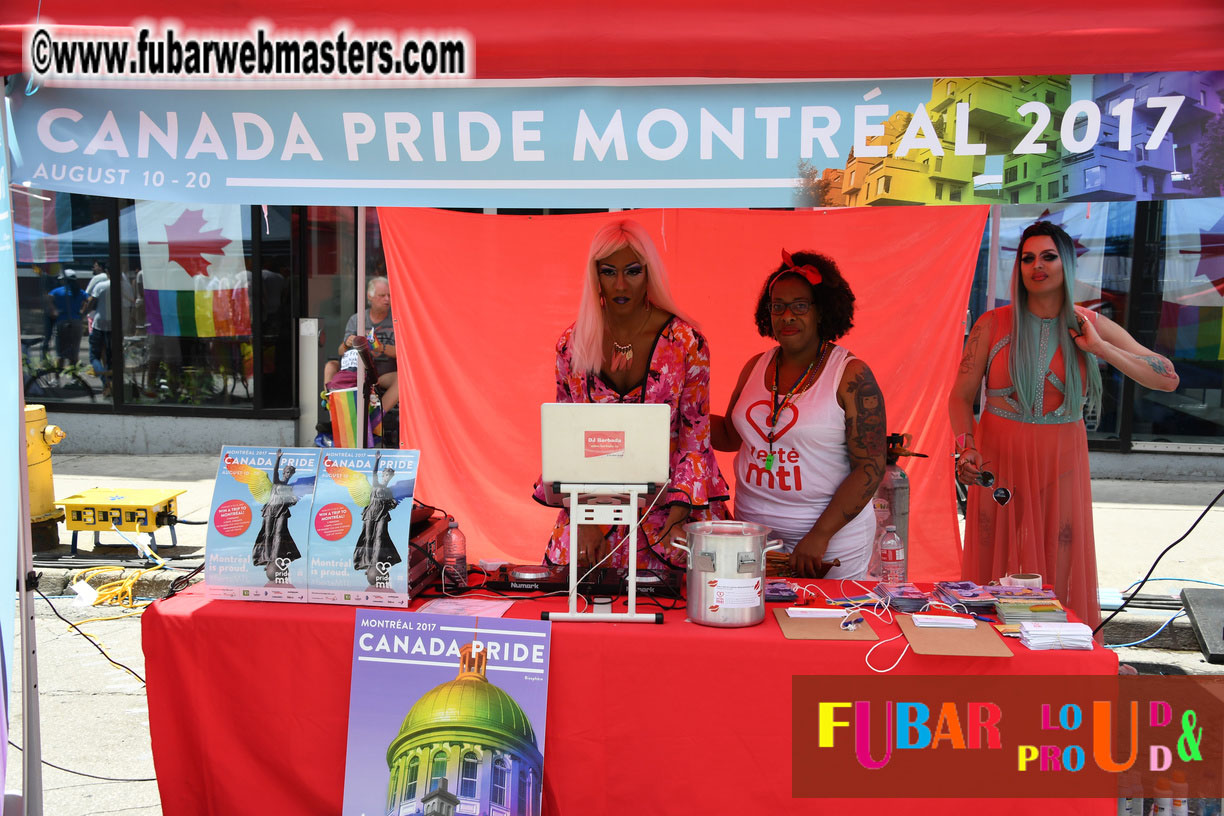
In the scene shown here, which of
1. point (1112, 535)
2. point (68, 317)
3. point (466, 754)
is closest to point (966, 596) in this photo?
point (466, 754)

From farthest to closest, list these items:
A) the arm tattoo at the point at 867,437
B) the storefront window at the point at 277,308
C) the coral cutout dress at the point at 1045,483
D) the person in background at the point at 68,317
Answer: the person in background at the point at 68,317, the storefront window at the point at 277,308, the coral cutout dress at the point at 1045,483, the arm tattoo at the point at 867,437

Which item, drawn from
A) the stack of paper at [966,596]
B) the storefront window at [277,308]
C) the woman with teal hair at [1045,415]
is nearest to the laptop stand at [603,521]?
the stack of paper at [966,596]

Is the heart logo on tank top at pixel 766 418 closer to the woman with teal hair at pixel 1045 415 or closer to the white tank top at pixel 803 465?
the white tank top at pixel 803 465

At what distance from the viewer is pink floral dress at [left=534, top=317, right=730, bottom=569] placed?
Answer: 2.97 meters

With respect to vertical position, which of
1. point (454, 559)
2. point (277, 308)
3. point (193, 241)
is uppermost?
point (193, 241)

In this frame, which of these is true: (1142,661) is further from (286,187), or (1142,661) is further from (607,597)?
(286,187)

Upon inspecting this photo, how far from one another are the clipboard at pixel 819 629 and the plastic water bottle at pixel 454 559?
0.93 metres

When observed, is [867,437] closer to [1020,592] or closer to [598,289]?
[1020,592]

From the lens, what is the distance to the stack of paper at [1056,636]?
7.78 feet

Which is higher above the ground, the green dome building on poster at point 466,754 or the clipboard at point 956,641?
the clipboard at point 956,641

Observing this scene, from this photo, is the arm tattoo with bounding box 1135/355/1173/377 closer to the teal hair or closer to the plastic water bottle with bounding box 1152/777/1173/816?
the teal hair

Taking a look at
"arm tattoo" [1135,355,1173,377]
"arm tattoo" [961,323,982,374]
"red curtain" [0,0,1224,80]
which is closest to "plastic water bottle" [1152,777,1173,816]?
"arm tattoo" [1135,355,1173,377]

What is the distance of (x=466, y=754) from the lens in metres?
2.43

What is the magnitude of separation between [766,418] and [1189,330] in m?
6.14
